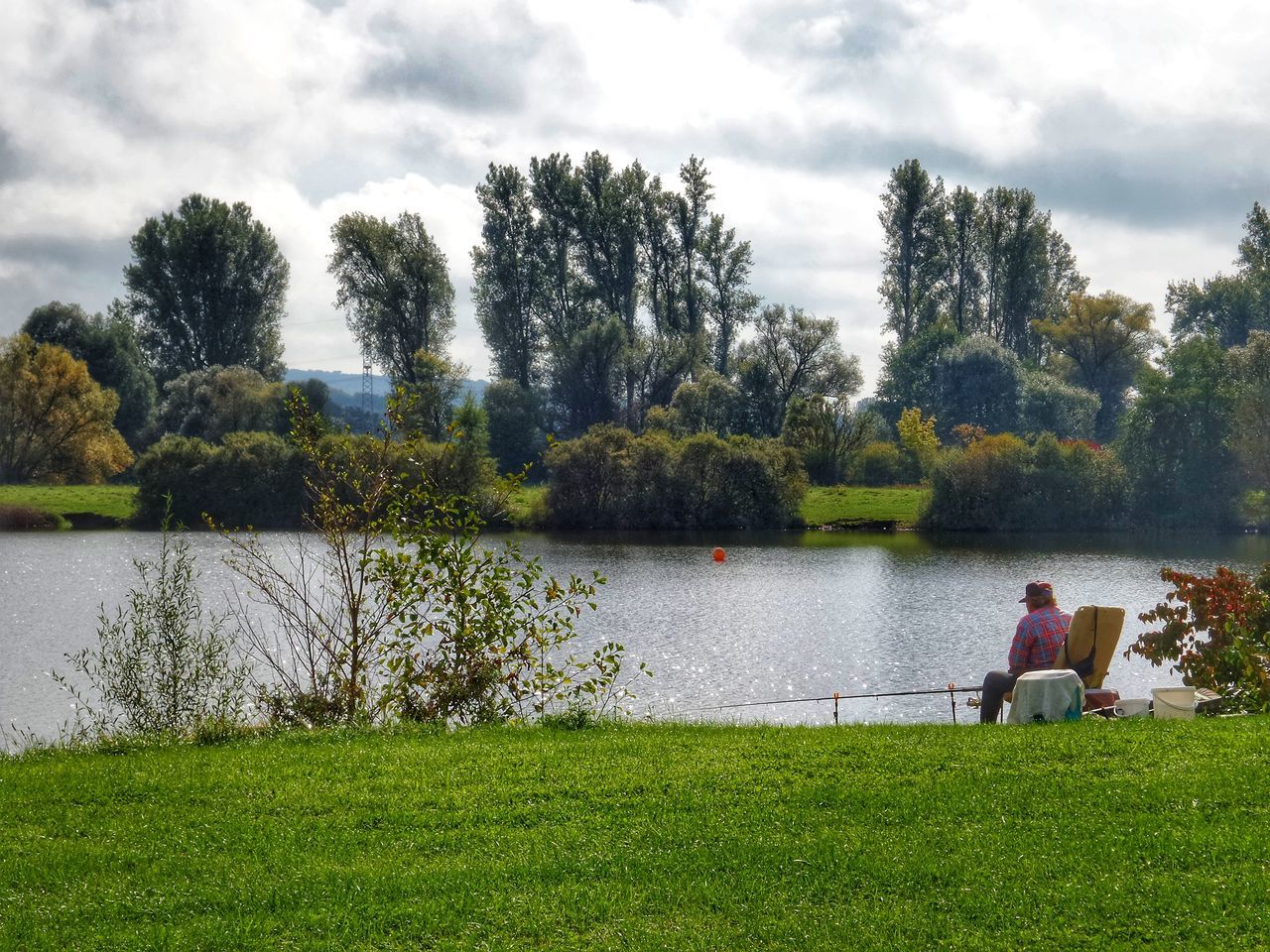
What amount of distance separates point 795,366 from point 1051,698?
2379 inches

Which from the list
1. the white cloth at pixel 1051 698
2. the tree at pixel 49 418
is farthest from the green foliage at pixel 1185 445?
the tree at pixel 49 418

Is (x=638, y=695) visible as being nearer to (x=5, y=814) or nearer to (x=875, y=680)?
(x=875, y=680)

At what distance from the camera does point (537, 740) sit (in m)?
8.31

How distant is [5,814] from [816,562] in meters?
33.3

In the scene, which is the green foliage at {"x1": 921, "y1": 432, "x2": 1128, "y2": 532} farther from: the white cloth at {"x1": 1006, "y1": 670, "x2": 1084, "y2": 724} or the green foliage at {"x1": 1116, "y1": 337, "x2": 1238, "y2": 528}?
the white cloth at {"x1": 1006, "y1": 670, "x2": 1084, "y2": 724}

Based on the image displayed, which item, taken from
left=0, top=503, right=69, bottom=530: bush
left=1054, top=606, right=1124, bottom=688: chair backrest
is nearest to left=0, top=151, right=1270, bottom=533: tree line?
left=0, top=503, right=69, bottom=530: bush

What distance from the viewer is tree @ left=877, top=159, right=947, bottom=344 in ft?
251

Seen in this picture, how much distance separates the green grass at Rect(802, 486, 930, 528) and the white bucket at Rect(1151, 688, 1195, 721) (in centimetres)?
4408

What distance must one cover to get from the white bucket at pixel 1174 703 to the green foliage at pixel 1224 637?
91 cm

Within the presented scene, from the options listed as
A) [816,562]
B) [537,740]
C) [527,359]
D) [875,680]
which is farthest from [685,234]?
[537,740]

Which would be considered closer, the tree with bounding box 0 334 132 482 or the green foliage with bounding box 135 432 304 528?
the green foliage with bounding box 135 432 304 528

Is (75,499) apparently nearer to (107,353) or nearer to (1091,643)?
(107,353)

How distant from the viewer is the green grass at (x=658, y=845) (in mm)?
5098

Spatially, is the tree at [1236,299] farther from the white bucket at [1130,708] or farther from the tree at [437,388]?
the white bucket at [1130,708]
